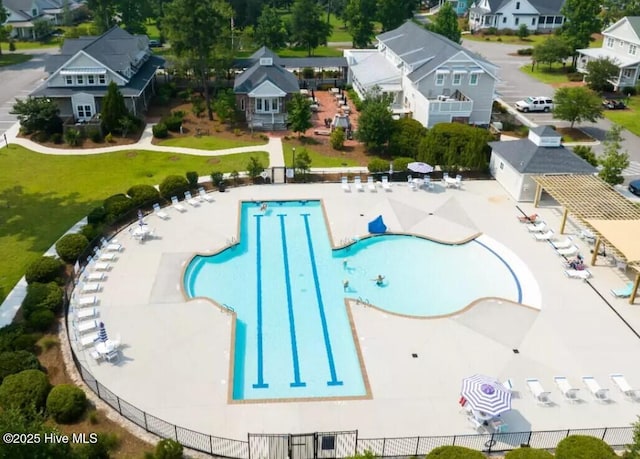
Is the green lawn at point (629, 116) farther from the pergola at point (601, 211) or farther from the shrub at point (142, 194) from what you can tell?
the shrub at point (142, 194)

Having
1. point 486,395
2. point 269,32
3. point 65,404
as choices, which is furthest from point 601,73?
point 65,404

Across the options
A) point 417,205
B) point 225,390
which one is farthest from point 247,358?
point 417,205

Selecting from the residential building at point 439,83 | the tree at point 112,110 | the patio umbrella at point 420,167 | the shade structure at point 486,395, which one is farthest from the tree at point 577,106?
the tree at point 112,110

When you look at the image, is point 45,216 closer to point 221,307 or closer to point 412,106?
point 221,307

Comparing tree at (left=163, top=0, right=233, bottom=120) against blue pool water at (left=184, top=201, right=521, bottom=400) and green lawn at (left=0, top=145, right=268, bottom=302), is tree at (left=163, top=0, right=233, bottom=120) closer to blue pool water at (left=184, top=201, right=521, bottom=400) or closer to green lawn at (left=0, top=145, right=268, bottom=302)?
green lawn at (left=0, top=145, right=268, bottom=302)

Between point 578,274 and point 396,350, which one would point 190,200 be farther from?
point 578,274

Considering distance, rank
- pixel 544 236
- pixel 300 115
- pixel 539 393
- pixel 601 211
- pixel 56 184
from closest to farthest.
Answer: pixel 539 393
pixel 601 211
pixel 544 236
pixel 56 184
pixel 300 115

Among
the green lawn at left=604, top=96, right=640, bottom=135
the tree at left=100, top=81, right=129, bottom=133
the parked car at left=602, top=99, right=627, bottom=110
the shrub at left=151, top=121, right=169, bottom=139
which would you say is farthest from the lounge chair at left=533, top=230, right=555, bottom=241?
the tree at left=100, top=81, right=129, bottom=133
